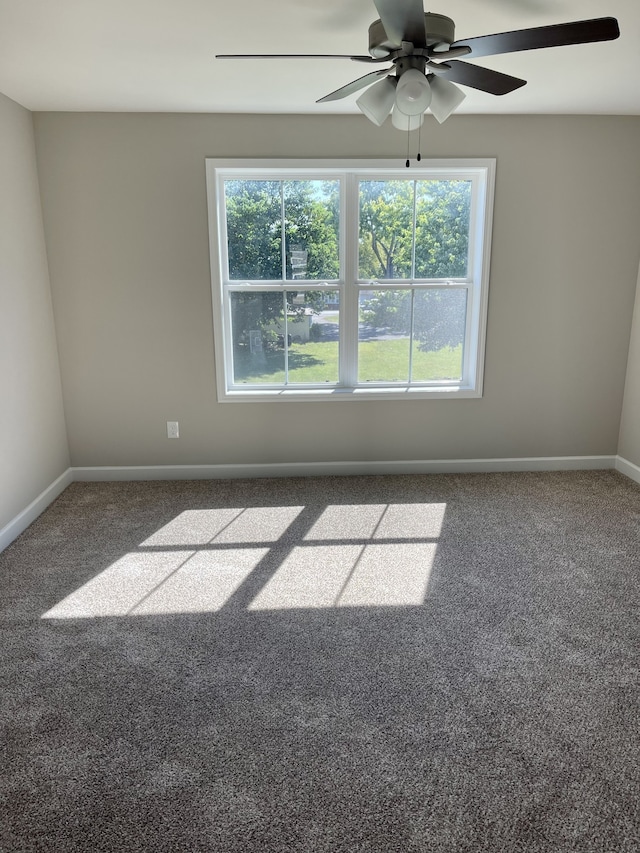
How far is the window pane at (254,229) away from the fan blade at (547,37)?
229 centimetres

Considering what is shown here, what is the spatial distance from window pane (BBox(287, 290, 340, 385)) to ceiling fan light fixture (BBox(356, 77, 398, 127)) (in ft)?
6.24

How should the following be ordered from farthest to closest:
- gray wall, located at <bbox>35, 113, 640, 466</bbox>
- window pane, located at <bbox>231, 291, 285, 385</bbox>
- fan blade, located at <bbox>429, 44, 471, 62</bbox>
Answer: window pane, located at <bbox>231, 291, 285, 385</bbox>, gray wall, located at <bbox>35, 113, 640, 466</bbox>, fan blade, located at <bbox>429, 44, 471, 62</bbox>

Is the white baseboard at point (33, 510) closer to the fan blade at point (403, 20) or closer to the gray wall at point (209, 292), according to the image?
the gray wall at point (209, 292)

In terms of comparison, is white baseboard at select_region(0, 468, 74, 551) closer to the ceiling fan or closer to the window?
the window

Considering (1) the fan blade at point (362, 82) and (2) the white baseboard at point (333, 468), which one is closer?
(1) the fan blade at point (362, 82)

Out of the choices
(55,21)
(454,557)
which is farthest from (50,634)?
(55,21)

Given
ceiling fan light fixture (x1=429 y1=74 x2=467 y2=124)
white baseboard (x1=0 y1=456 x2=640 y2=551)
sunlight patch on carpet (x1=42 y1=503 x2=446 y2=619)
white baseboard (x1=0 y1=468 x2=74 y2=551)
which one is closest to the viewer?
ceiling fan light fixture (x1=429 y1=74 x2=467 y2=124)

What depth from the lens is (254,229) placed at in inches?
164

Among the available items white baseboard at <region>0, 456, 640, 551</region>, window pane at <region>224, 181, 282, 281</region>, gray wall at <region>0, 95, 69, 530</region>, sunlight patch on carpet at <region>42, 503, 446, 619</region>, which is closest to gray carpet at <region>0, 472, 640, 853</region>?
sunlight patch on carpet at <region>42, 503, 446, 619</region>

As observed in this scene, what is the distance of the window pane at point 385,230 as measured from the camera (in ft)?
13.7

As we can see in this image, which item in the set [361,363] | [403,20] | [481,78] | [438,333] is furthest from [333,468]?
[403,20]

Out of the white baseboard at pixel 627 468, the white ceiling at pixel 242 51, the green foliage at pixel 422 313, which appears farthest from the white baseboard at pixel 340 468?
the white ceiling at pixel 242 51

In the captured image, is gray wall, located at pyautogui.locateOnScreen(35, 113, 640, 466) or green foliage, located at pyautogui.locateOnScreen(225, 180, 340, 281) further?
green foliage, located at pyautogui.locateOnScreen(225, 180, 340, 281)

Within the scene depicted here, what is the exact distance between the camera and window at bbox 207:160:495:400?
4.12 m
